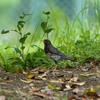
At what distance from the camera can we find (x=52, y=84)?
4.71 m

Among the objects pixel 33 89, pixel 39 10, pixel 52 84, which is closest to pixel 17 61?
pixel 52 84

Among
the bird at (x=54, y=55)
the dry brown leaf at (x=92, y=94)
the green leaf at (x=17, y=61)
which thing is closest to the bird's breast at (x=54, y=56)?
the bird at (x=54, y=55)

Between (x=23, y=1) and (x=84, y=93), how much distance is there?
4.03 metres

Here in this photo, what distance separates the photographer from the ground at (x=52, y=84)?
13.1 feet

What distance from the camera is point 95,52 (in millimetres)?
6500

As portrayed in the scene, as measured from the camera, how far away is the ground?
157 inches

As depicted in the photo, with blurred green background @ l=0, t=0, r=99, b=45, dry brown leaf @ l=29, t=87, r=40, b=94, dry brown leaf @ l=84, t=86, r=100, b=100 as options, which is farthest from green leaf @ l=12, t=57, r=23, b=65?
blurred green background @ l=0, t=0, r=99, b=45

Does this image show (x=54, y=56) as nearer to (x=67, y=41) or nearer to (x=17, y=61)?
(x=17, y=61)

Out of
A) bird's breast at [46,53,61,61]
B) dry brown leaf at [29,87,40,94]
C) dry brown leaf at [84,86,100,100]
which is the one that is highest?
bird's breast at [46,53,61,61]

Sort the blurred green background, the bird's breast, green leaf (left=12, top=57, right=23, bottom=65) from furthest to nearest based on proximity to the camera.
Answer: the blurred green background < the bird's breast < green leaf (left=12, top=57, right=23, bottom=65)

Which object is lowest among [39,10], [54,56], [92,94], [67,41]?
[92,94]

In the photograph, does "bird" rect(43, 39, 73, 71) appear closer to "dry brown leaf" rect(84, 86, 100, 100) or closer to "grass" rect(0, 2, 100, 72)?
"grass" rect(0, 2, 100, 72)

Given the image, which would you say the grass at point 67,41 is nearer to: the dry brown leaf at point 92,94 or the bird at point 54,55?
the bird at point 54,55

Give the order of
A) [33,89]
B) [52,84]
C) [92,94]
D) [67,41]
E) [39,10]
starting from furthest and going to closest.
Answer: [39,10] → [67,41] → [52,84] → [33,89] → [92,94]
